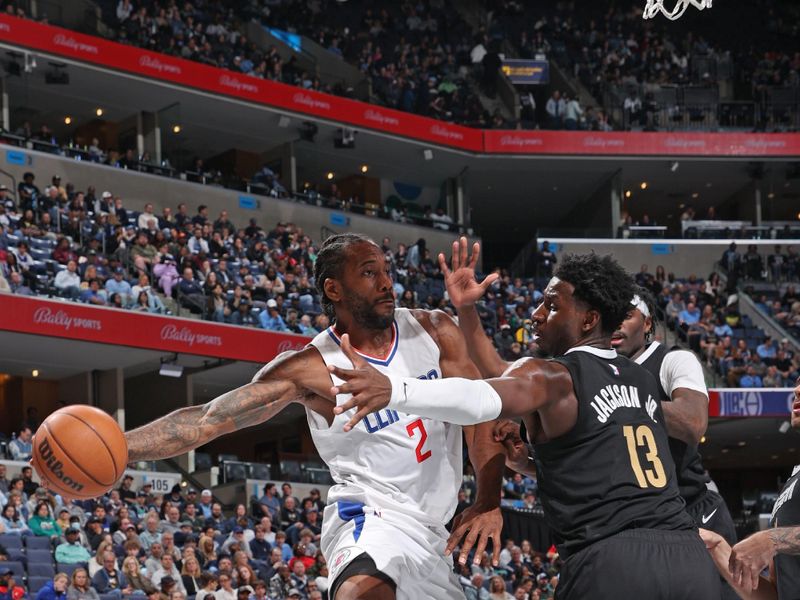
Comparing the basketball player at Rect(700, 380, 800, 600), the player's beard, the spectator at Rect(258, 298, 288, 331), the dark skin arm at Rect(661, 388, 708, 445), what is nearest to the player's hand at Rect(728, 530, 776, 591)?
the basketball player at Rect(700, 380, 800, 600)

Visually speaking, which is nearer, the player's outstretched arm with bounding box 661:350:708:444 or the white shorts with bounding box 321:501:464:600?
the white shorts with bounding box 321:501:464:600

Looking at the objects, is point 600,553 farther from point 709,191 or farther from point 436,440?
point 709,191

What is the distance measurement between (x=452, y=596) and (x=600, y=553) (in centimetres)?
131

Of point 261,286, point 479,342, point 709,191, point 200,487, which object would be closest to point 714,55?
point 709,191

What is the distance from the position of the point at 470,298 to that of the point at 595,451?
1.35 meters

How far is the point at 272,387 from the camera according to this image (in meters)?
6.07

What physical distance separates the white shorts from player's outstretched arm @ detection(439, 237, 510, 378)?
0.89 meters

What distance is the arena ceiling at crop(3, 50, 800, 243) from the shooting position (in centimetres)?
3195

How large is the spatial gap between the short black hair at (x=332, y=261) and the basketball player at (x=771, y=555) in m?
2.23

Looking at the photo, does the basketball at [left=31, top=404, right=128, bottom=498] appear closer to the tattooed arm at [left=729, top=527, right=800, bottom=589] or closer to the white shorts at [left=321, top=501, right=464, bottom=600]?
the white shorts at [left=321, top=501, right=464, bottom=600]

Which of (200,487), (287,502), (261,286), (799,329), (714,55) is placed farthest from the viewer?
(714,55)

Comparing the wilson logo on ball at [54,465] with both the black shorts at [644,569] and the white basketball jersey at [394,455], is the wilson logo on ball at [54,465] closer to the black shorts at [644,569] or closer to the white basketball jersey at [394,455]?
the white basketball jersey at [394,455]

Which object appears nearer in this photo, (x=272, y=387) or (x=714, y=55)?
(x=272, y=387)

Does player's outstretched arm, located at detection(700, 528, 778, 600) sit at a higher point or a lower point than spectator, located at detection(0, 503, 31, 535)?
higher
